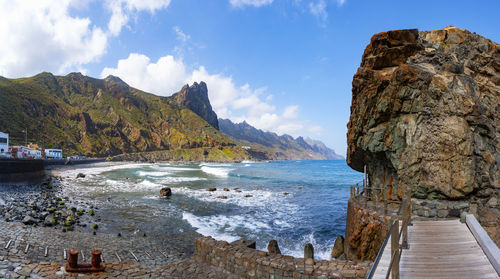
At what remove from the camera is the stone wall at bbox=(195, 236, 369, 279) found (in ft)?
28.9

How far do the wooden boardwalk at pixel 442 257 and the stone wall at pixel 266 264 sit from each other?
210 cm

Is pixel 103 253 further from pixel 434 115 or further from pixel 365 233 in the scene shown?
pixel 434 115

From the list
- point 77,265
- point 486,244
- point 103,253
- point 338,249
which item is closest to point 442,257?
point 486,244

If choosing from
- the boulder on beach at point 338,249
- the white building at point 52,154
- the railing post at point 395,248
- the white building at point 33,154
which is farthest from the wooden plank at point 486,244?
the white building at point 52,154

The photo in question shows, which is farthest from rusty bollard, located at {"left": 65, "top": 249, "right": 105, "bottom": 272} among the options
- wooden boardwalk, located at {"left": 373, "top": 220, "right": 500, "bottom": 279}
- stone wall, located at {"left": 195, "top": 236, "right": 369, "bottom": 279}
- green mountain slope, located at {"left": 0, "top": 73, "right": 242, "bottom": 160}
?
green mountain slope, located at {"left": 0, "top": 73, "right": 242, "bottom": 160}

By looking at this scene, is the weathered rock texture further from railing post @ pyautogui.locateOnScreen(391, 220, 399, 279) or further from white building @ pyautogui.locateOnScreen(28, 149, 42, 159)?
white building @ pyautogui.locateOnScreen(28, 149, 42, 159)

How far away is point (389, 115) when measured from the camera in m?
14.0

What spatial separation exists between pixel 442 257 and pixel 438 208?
597cm

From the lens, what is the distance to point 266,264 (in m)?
9.94

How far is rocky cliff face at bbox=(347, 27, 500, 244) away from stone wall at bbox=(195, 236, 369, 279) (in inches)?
235

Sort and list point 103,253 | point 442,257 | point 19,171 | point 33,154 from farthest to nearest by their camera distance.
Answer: point 33,154
point 19,171
point 103,253
point 442,257

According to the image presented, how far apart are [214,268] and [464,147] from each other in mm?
12458

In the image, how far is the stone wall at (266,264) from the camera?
8.80 meters

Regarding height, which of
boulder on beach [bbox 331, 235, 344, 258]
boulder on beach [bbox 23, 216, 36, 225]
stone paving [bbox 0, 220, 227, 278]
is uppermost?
boulder on beach [bbox 23, 216, 36, 225]
